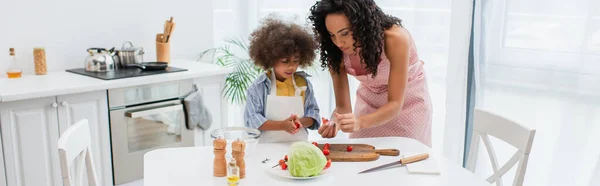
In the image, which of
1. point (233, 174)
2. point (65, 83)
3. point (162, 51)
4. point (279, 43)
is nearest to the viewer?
point (233, 174)

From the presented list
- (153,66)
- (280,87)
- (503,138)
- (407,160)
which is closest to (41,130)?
(153,66)

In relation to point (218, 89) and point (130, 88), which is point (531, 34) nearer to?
point (218, 89)

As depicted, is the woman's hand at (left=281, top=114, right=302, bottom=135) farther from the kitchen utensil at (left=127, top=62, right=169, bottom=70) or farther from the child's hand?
the kitchen utensil at (left=127, top=62, right=169, bottom=70)

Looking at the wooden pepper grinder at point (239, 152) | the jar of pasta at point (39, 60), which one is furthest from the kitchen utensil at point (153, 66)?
the wooden pepper grinder at point (239, 152)

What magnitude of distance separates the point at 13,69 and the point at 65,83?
1.34 feet

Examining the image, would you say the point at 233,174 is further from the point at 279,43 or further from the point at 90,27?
the point at 90,27

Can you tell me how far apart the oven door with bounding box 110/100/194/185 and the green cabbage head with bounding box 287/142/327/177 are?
1455 mm

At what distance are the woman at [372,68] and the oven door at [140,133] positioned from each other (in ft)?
3.83

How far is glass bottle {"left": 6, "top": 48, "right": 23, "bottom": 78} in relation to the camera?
8.71 ft

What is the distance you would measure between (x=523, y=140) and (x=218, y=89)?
1917 mm

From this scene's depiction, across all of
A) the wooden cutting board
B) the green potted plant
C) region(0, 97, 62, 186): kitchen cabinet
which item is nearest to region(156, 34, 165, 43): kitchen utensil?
the green potted plant

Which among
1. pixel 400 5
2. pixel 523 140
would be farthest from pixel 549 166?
pixel 400 5

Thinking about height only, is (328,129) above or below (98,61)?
below

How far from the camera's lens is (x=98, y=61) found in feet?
9.27
